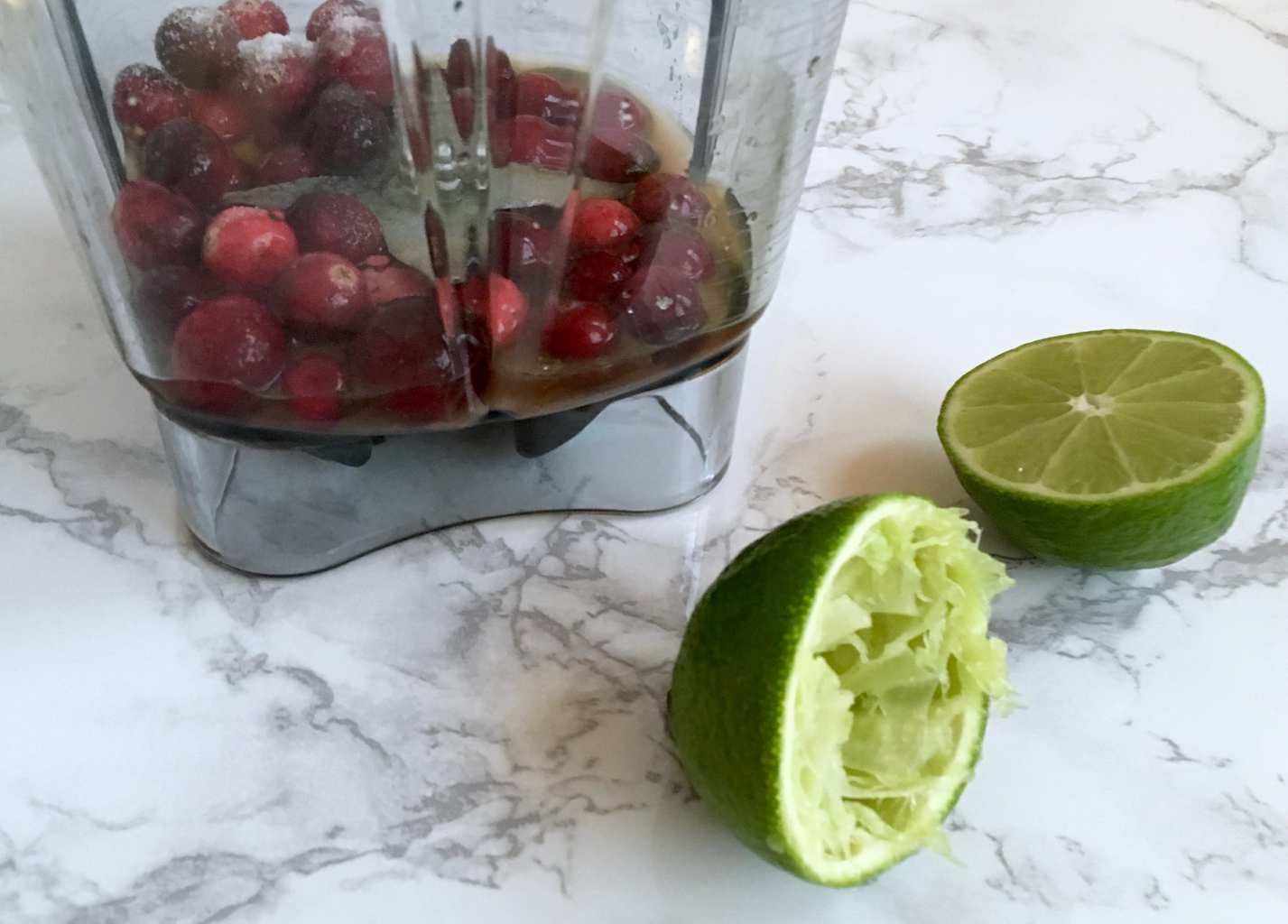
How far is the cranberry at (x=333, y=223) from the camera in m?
0.41

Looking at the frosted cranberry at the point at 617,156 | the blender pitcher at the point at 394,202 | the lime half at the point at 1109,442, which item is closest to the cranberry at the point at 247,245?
the blender pitcher at the point at 394,202

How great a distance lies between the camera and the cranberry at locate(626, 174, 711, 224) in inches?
17.7

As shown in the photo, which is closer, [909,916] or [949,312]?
[909,916]

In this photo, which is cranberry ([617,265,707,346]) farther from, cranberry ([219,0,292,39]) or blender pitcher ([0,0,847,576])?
cranberry ([219,0,292,39])

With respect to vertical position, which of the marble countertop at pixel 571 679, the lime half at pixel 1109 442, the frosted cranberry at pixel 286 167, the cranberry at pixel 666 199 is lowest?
the marble countertop at pixel 571 679

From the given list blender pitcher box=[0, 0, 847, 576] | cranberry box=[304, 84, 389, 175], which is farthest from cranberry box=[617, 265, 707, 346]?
cranberry box=[304, 84, 389, 175]

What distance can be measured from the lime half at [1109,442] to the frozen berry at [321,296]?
9.5 inches

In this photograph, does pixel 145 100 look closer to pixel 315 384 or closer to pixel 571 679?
pixel 315 384

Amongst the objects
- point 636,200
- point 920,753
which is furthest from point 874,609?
point 636,200

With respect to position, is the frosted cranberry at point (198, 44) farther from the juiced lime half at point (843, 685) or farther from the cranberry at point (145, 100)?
the juiced lime half at point (843, 685)

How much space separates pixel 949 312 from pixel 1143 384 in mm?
158

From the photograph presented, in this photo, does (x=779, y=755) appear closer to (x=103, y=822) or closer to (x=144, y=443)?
(x=103, y=822)

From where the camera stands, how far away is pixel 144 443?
56 cm

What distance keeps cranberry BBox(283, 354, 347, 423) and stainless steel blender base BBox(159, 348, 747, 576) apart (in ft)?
0.14
